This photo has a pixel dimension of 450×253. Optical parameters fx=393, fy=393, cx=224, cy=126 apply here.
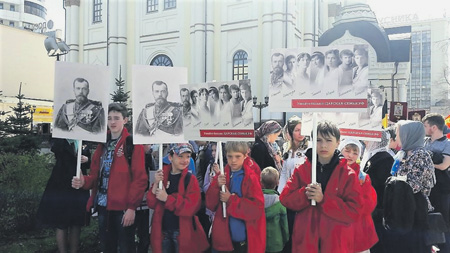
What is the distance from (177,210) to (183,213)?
70mm

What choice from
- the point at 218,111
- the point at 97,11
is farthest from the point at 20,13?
the point at 218,111

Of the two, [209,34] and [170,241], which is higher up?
[209,34]

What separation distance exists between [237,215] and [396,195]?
1625 millimetres

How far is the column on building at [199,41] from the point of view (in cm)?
2861

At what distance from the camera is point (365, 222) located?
12.3ft

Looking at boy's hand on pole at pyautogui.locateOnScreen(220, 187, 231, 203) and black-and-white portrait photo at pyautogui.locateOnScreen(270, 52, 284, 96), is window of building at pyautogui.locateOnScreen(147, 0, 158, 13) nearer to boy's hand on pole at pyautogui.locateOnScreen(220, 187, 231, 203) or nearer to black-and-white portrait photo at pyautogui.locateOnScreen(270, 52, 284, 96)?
black-and-white portrait photo at pyautogui.locateOnScreen(270, 52, 284, 96)

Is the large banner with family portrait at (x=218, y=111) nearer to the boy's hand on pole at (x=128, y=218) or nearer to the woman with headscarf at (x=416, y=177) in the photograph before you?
the boy's hand on pole at (x=128, y=218)

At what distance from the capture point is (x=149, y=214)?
191 inches

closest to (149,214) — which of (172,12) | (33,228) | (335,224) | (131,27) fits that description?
(335,224)

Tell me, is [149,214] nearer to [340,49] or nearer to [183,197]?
[183,197]

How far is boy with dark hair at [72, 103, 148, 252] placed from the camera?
434cm

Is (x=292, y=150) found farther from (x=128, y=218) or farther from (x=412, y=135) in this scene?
(x=128, y=218)

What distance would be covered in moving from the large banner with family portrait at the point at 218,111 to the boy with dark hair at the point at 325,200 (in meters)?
0.72

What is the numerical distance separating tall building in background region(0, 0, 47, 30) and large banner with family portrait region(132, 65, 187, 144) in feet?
252
